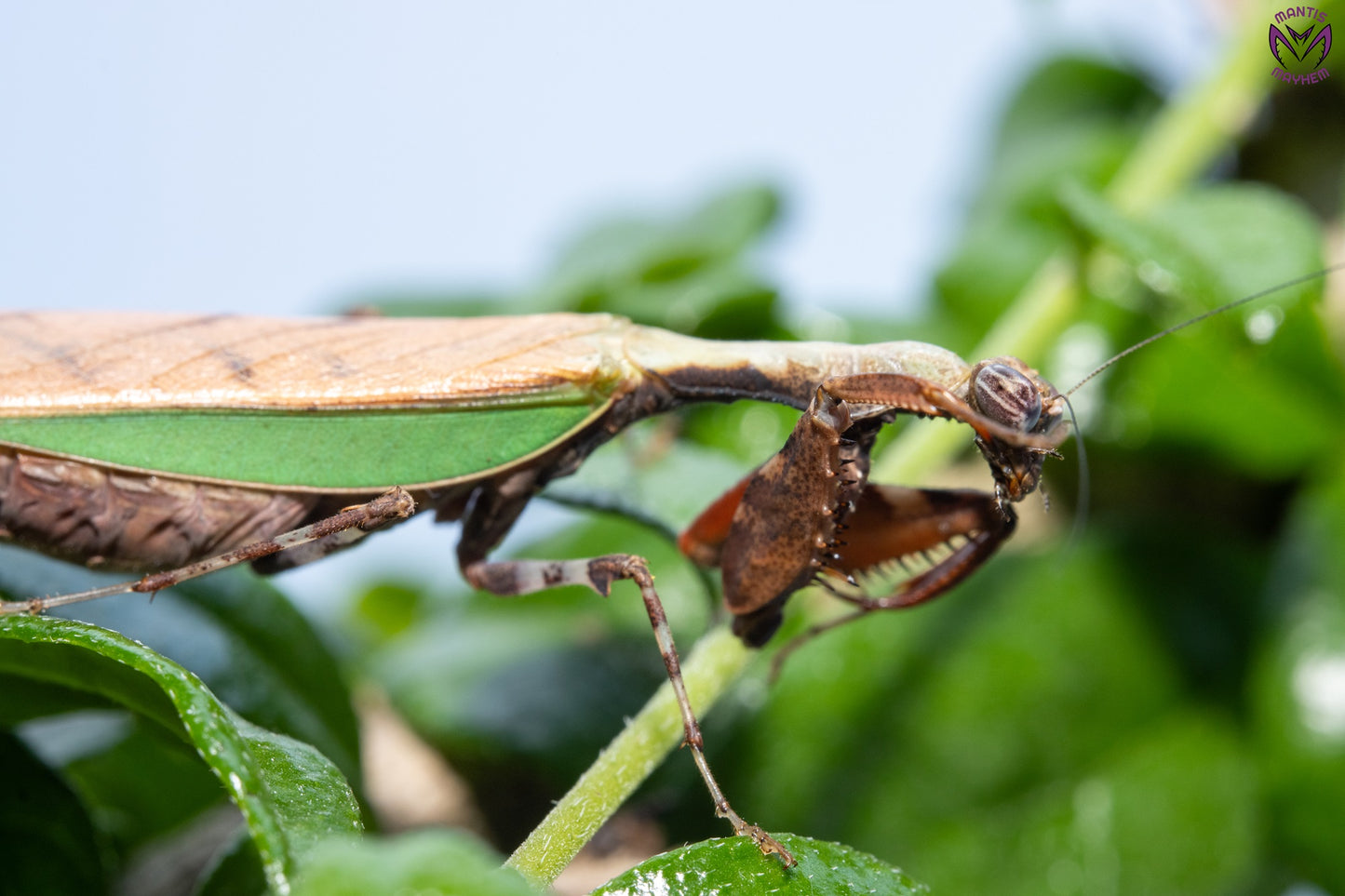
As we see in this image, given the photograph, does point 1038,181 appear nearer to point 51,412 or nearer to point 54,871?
point 51,412

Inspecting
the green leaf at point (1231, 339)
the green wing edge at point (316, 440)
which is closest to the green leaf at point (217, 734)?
the green wing edge at point (316, 440)

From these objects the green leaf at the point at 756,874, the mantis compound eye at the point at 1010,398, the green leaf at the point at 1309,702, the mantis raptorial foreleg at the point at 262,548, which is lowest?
the green leaf at the point at 1309,702

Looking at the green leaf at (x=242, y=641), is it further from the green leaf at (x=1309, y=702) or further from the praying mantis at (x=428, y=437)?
the green leaf at (x=1309, y=702)

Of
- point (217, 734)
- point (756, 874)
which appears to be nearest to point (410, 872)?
point (217, 734)

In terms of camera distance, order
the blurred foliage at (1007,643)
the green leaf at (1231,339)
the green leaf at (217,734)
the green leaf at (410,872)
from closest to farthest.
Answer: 1. the green leaf at (410,872)
2. the green leaf at (217,734)
3. the green leaf at (1231,339)
4. the blurred foliage at (1007,643)

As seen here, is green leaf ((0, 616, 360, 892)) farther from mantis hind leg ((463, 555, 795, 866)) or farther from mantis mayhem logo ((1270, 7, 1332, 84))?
mantis mayhem logo ((1270, 7, 1332, 84))

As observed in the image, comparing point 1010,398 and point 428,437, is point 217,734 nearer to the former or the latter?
point 428,437

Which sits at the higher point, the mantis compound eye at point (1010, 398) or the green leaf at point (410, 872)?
the mantis compound eye at point (1010, 398)

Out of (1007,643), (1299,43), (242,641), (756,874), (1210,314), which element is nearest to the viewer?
(756,874)
